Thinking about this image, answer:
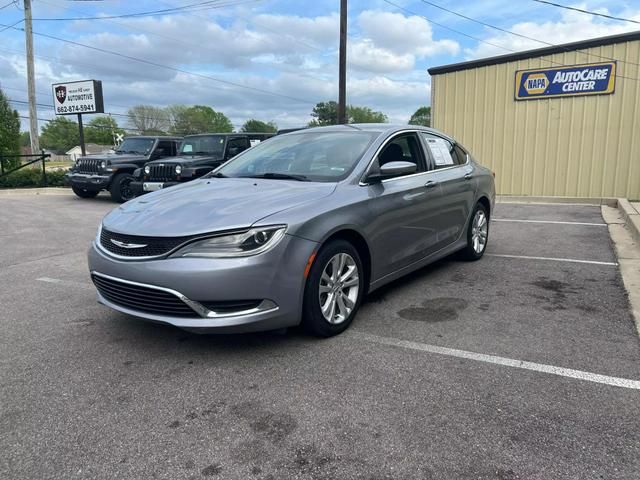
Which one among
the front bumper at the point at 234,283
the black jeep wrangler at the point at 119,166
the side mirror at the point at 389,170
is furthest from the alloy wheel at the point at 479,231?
the black jeep wrangler at the point at 119,166

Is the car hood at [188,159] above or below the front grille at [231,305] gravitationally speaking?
above

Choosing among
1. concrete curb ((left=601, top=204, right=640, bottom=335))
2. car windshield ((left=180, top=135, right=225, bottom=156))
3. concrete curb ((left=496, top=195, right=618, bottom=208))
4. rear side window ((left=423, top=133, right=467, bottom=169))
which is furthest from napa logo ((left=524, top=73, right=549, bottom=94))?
rear side window ((left=423, top=133, right=467, bottom=169))

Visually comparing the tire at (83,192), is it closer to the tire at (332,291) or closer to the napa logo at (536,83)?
the napa logo at (536,83)

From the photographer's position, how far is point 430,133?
5.59 meters

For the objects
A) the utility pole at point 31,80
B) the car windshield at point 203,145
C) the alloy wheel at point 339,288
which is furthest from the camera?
the utility pole at point 31,80

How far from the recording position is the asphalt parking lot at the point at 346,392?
236 centimetres

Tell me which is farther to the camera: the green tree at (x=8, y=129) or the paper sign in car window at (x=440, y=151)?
the green tree at (x=8, y=129)

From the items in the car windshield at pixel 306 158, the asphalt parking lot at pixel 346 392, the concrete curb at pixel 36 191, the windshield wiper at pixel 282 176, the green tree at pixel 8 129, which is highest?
the green tree at pixel 8 129

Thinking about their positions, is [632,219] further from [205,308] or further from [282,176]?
[205,308]

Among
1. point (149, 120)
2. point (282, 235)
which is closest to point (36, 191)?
point (282, 235)

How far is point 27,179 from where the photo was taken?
1897cm

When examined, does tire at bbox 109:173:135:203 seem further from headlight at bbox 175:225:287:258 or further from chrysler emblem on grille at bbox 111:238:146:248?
headlight at bbox 175:225:287:258

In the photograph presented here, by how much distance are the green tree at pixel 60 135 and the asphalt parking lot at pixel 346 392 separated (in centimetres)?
12826

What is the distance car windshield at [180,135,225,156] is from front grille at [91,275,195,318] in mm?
9393
